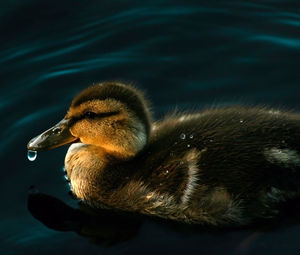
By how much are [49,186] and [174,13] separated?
8.04 feet

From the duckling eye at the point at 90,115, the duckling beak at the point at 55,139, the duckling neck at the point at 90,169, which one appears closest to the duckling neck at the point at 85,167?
the duckling neck at the point at 90,169

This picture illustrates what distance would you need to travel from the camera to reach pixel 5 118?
543cm

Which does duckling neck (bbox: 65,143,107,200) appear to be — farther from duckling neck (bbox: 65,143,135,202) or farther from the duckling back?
the duckling back

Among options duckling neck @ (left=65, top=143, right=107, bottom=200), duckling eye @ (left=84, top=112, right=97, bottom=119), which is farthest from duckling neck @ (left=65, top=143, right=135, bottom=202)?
duckling eye @ (left=84, top=112, right=97, bottom=119)

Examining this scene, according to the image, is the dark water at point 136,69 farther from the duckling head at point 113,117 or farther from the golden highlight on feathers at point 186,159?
the duckling head at point 113,117

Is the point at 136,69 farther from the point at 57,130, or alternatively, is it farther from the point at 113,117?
the point at 113,117

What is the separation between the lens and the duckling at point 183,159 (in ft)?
13.7

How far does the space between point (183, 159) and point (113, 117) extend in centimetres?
50

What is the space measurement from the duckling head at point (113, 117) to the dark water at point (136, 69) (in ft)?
1.59

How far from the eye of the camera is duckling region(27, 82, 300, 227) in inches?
164

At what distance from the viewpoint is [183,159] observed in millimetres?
4230

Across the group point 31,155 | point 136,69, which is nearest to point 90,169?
point 31,155

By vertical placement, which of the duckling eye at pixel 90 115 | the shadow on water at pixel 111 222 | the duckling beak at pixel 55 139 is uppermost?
the duckling eye at pixel 90 115

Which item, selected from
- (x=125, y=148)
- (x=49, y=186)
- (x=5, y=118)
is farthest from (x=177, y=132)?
(x=5, y=118)
